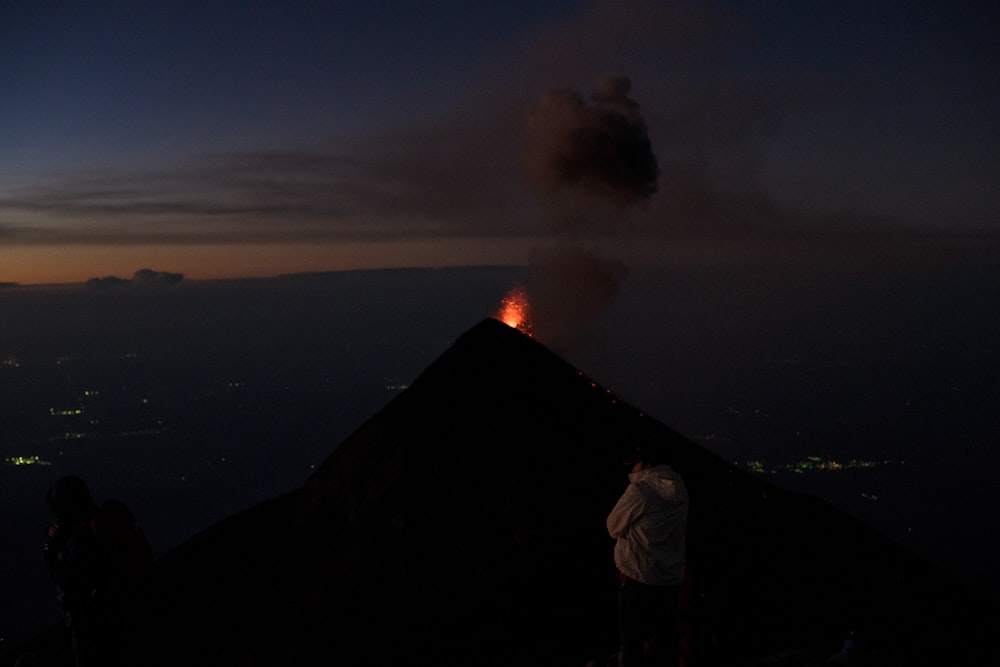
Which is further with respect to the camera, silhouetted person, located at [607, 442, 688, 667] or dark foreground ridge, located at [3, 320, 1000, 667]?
dark foreground ridge, located at [3, 320, 1000, 667]

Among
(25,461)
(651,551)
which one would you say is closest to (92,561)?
(651,551)

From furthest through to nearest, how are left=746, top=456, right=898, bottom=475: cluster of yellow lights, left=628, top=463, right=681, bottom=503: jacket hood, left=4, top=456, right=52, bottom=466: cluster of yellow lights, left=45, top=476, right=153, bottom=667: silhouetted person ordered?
left=4, top=456, right=52, bottom=466: cluster of yellow lights, left=746, top=456, right=898, bottom=475: cluster of yellow lights, left=45, top=476, right=153, bottom=667: silhouetted person, left=628, top=463, right=681, bottom=503: jacket hood

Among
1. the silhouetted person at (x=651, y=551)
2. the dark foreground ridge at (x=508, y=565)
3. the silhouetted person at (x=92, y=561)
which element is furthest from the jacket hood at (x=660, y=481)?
the silhouetted person at (x=92, y=561)

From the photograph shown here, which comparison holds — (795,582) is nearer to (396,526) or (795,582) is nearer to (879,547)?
(879,547)

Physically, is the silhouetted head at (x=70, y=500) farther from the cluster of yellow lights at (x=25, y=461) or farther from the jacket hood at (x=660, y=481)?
the cluster of yellow lights at (x=25, y=461)

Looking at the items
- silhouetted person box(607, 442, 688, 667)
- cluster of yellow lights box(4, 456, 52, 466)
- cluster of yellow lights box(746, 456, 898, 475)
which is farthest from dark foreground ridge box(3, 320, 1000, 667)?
cluster of yellow lights box(4, 456, 52, 466)

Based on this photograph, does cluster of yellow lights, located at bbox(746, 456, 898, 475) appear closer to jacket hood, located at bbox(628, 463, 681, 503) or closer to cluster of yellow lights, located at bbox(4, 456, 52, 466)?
jacket hood, located at bbox(628, 463, 681, 503)

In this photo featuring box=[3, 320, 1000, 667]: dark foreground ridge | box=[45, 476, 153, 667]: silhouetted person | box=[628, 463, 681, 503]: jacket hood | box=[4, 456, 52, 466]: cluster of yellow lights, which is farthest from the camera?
box=[4, 456, 52, 466]: cluster of yellow lights

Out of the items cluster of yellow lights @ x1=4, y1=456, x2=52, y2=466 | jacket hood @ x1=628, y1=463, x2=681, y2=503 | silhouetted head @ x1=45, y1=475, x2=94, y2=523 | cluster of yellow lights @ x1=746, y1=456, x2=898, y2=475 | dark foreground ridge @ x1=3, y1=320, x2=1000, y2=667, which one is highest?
jacket hood @ x1=628, y1=463, x2=681, y2=503
